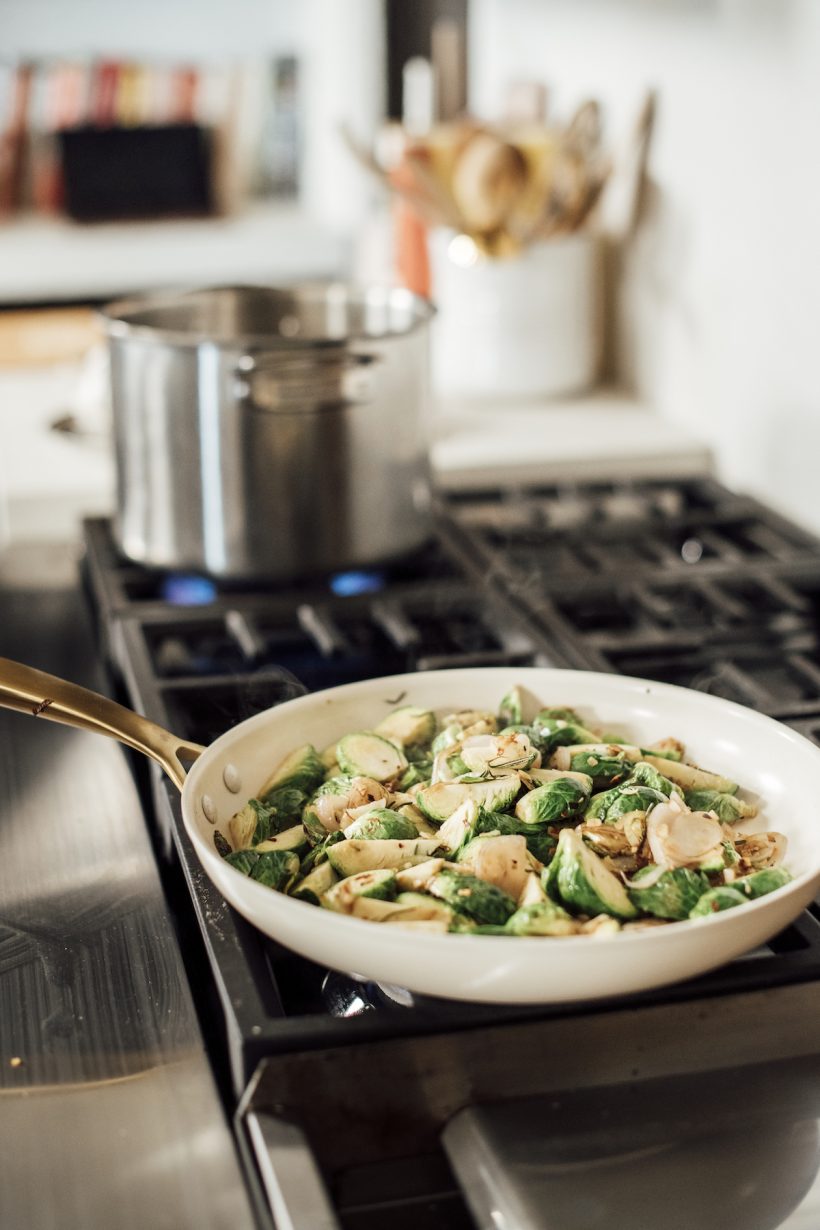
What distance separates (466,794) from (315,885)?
0.11 m

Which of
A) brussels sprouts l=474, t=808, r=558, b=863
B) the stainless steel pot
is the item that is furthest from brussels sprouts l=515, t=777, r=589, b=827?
the stainless steel pot

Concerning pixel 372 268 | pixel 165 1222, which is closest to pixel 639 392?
pixel 372 268

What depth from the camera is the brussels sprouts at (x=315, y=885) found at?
685mm

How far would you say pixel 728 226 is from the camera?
164 cm

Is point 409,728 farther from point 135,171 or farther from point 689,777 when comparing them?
point 135,171

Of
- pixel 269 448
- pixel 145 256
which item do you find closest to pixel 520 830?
pixel 269 448

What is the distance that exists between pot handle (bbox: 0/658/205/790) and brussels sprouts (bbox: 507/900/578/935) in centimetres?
24

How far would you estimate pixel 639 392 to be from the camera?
1958 mm

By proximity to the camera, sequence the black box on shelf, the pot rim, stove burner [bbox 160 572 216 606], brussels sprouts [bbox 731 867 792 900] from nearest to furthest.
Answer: brussels sprouts [bbox 731 867 792 900]
the pot rim
stove burner [bbox 160 572 216 606]
the black box on shelf

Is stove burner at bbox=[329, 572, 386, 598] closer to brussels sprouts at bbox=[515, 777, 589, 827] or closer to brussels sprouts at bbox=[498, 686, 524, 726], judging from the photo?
brussels sprouts at bbox=[498, 686, 524, 726]

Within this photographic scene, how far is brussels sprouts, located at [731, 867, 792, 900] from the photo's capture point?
0.67 metres

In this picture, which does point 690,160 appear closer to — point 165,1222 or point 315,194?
point 165,1222

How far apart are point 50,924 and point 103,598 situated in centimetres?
50

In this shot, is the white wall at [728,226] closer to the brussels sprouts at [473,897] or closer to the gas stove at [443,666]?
the gas stove at [443,666]
